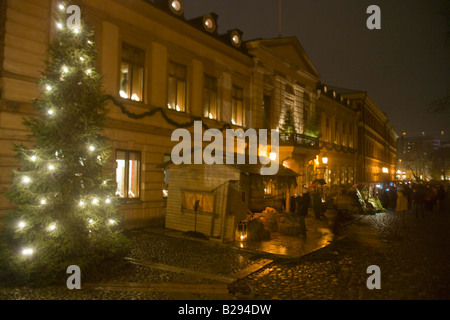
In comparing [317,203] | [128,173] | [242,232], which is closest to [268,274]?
[242,232]

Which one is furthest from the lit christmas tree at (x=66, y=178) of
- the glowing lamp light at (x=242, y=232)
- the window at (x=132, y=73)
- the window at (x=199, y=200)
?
the window at (x=132, y=73)

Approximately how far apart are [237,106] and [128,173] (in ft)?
30.8

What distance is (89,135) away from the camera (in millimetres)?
8680

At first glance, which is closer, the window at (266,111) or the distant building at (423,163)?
the window at (266,111)

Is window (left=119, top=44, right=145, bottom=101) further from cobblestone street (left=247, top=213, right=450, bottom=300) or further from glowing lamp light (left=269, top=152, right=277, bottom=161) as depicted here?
glowing lamp light (left=269, top=152, right=277, bottom=161)

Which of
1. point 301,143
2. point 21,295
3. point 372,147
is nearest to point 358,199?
point 301,143

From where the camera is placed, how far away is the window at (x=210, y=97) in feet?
62.8

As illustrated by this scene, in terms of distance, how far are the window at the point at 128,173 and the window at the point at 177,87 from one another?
11.2ft

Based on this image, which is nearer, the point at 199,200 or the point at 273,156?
the point at 199,200

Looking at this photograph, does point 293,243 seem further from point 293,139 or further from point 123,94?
point 293,139

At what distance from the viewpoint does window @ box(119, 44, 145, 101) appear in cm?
1490

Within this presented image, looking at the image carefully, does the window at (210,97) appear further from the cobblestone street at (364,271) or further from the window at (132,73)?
the cobblestone street at (364,271)

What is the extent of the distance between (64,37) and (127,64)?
6.52m

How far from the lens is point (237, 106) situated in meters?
21.7
